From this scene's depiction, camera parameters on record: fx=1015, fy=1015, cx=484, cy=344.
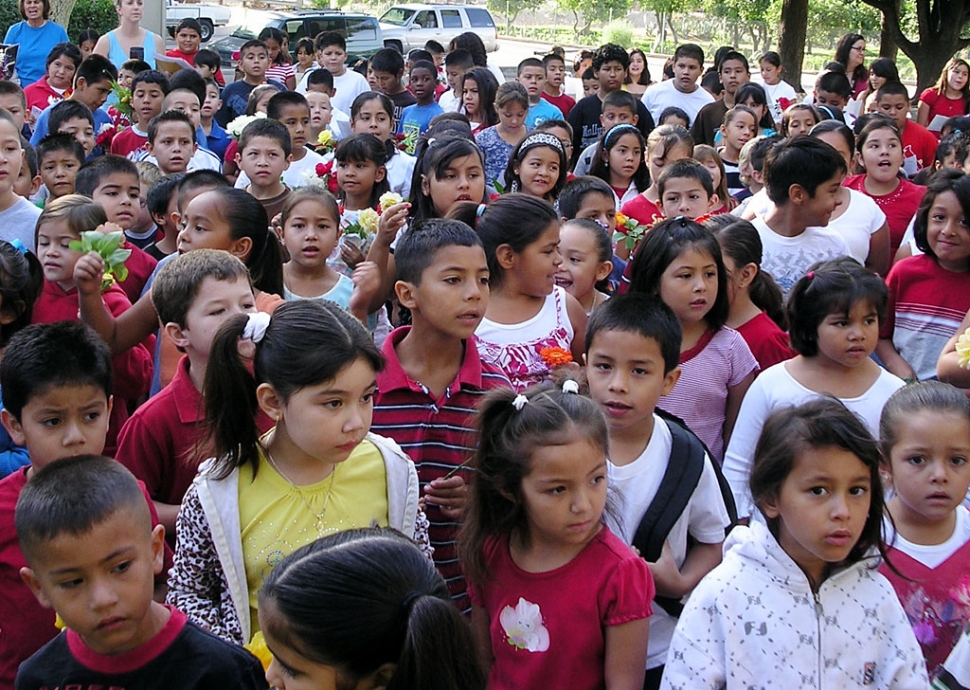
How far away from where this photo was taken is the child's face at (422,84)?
9.30 m

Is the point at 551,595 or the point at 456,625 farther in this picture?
the point at 551,595

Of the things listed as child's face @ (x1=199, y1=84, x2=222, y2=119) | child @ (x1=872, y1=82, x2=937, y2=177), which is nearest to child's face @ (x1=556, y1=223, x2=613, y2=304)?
child's face @ (x1=199, y1=84, x2=222, y2=119)

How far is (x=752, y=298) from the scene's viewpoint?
4.54 m

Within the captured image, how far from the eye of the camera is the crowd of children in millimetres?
2223

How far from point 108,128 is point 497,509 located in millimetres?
6436

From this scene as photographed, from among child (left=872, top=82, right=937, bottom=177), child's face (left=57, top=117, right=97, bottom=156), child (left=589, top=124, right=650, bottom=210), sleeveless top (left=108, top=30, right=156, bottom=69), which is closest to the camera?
child (left=589, top=124, right=650, bottom=210)

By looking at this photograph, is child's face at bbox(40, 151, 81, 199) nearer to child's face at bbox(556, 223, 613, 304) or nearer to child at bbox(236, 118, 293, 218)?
child at bbox(236, 118, 293, 218)

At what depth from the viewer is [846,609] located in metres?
2.49

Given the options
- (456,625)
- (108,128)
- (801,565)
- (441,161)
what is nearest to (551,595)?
(801,565)

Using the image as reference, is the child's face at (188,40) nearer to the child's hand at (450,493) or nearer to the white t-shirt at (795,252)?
the white t-shirt at (795,252)

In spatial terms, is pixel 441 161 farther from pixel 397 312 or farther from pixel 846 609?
pixel 846 609

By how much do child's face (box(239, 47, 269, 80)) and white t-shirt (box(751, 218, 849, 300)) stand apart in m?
7.41

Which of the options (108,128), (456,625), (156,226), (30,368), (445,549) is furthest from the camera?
(108,128)

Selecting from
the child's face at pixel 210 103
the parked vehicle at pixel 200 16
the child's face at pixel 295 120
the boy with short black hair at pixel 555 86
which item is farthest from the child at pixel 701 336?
the parked vehicle at pixel 200 16
